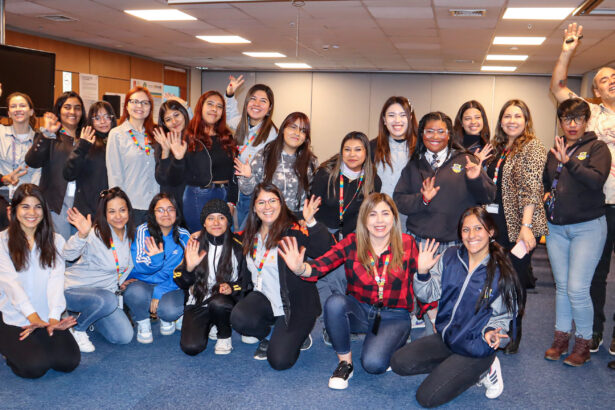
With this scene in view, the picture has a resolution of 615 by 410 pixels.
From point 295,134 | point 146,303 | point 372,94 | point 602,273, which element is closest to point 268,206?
point 295,134

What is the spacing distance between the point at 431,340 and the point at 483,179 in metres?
0.99

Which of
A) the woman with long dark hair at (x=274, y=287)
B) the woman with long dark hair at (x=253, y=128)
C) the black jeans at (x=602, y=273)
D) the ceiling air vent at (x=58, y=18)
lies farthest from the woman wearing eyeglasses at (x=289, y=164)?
the ceiling air vent at (x=58, y=18)

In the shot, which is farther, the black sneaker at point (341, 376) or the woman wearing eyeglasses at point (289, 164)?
the woman wearing eyeglasses at point (289, 164)

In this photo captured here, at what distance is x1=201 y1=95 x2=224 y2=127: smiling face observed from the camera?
3988 millimetres

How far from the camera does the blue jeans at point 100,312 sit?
11.4 feet

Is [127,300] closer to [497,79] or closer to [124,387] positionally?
[124,387]

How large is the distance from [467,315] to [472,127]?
1.62m

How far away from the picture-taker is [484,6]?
582 cm

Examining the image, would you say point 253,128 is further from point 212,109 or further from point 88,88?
point 88,88

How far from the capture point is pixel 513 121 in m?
3.41

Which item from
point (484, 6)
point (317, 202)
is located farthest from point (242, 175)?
point (484, 6)

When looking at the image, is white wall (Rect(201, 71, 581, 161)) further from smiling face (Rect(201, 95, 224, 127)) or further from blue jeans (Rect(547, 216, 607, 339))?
blue jeans (Rect(547, 216, 607, 339))

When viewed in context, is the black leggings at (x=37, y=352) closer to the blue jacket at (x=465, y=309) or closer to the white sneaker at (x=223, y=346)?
the white sneaker at (x=223, y=346)

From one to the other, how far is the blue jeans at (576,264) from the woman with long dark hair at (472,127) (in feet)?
2.85
